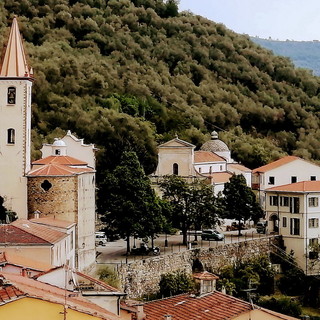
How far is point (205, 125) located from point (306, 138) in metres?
11.5

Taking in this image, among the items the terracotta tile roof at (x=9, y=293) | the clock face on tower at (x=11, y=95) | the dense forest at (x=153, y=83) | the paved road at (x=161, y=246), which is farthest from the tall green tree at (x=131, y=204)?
the terracotta tile roof at (x=9, y=293)

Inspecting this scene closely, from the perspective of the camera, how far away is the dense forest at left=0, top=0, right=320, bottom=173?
2879 inches

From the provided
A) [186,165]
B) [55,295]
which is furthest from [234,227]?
[55,295]

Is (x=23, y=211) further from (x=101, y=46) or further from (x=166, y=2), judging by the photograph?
(x=166, y=2)

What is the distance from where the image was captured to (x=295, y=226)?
56.1m

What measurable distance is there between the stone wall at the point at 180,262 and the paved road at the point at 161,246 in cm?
67

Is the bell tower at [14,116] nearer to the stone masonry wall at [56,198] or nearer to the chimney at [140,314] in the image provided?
the stone masonry wall at [56,198]

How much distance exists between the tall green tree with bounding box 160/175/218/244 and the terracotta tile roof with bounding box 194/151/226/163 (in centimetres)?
A: 1245

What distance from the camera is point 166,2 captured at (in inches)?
4641

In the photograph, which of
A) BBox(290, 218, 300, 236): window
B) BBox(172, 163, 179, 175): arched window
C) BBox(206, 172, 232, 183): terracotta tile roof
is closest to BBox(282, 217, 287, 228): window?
BBox(290, 218, 300, 236): window

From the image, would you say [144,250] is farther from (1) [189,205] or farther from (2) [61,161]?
(2) [61,161]

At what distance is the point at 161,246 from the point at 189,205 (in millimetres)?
3012

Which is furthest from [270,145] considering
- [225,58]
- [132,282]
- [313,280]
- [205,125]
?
[132,282]

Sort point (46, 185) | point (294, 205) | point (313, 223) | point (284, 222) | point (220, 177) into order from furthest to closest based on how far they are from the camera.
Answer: point (220, 177) < point (284, 222) < point (294, 205) < point (313, 223) < point (46, 185)
